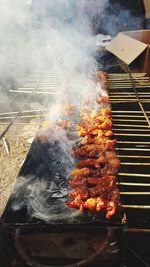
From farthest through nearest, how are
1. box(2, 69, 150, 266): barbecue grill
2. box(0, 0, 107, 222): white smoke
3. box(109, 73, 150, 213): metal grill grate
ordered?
box(109, 73, 150, 213): metal grill grate
box(0, 0, 107, 222): white smoke
box(2, 69, 150, 266): barbecue grill

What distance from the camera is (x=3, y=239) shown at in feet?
10.2

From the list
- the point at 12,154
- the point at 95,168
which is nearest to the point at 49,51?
the point at 12,154

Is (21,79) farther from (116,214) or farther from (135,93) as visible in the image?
(116,214)

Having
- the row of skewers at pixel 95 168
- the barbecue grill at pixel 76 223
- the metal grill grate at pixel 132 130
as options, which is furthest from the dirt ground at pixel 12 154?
the metal grill grate at pixel 132 130

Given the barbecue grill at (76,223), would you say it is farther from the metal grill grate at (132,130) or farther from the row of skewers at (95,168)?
the row of skewers at (95,168)

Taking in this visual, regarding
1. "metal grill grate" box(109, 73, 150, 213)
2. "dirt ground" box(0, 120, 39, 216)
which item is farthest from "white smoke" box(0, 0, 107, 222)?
"dirt ground" box(0, 120, 39, 216)

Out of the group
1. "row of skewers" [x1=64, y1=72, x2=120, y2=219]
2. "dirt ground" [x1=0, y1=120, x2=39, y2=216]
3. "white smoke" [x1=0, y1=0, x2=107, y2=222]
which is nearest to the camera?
"row of skewers" [x1=64, y1=72, x2=120, y2=219]

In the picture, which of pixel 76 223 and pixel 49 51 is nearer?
pixel 76 223

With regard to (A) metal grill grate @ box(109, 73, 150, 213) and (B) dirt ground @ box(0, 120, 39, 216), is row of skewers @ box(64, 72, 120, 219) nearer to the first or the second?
(A) metal grill grate @ box(109, 73, 150, 213)

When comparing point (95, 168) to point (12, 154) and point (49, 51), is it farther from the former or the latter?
point (49, 51)

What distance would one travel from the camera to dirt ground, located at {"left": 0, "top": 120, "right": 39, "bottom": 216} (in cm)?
595

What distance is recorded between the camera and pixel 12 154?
698cm

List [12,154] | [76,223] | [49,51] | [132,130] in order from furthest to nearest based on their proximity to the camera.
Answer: [49,51] < [12,154] < [132,130] < [76,223]

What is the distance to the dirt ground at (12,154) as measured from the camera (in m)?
5.95
